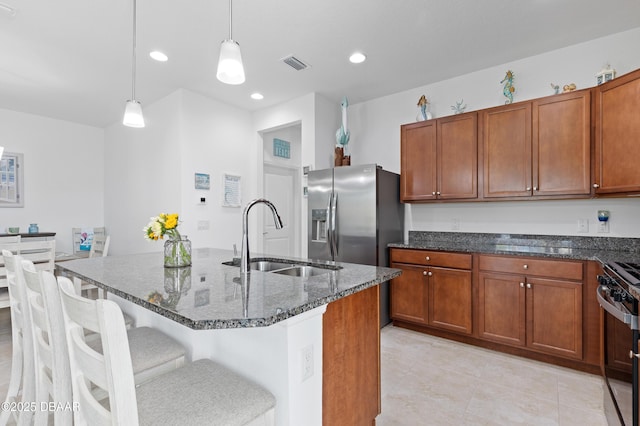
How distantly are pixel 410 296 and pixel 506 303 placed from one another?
850 mm

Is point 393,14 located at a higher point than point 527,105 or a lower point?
higher

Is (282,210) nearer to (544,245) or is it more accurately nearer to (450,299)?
(450,299)

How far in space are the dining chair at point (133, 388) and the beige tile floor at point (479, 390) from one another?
1127mm

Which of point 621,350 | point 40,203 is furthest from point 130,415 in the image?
point 40,203

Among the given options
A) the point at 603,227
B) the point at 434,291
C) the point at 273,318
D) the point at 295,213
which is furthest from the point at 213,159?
the point at 603,227

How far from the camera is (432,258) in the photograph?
304cm

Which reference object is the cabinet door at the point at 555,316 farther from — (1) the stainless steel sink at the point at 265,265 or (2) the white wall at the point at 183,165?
(2) the white wall at the point at 183,165

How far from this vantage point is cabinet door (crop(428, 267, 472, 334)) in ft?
9.36

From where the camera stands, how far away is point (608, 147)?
240 cm

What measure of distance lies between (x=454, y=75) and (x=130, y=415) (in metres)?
3.92

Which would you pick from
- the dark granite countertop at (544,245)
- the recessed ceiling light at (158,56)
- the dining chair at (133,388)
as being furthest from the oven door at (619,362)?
the recessed ceiling light at (158,56)

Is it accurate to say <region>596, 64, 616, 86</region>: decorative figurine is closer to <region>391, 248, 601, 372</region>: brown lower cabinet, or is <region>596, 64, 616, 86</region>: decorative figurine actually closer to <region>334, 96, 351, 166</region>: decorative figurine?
<region>391, 248, 601, 372</region>: brown lower cabinet

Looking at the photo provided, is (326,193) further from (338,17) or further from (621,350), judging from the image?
(621,350)

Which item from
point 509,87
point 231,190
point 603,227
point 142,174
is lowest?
point 603,227
